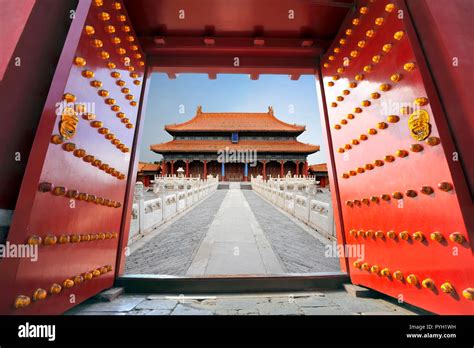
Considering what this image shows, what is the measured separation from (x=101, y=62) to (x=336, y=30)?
7.70 ft

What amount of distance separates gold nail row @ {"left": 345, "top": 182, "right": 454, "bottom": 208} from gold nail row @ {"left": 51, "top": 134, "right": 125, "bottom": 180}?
2243 mm

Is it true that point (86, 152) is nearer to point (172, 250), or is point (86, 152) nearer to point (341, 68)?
point (341, 68)

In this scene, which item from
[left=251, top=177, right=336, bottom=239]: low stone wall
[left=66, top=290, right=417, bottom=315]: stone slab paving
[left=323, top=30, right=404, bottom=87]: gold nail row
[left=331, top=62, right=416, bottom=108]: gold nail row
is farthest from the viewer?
[left=251, top=177, right=336, bottom=239]: low stone wall

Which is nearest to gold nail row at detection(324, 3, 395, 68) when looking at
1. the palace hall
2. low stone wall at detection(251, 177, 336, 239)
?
low stone wall at detection(251, 177, 336, 239)

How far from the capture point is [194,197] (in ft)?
41.8

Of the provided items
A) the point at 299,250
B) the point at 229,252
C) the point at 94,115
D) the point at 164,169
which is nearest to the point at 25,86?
the point at 94,115

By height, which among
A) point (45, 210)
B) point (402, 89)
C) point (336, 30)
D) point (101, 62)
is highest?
point (336, 30)

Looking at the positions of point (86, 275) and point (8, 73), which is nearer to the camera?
point (8, 73)

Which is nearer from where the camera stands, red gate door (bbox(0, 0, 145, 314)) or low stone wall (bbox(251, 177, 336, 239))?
red gate door (bbox(0, 0, 145, 314))

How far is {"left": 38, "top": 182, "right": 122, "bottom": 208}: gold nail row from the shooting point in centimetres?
133

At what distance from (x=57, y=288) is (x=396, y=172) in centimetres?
241

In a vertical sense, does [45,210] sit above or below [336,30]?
below

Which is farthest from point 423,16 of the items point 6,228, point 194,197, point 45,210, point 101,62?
point 194,197

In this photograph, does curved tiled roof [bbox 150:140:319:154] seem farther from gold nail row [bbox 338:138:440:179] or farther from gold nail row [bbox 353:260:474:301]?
gold nail row [bbox 353:260:474:301]
